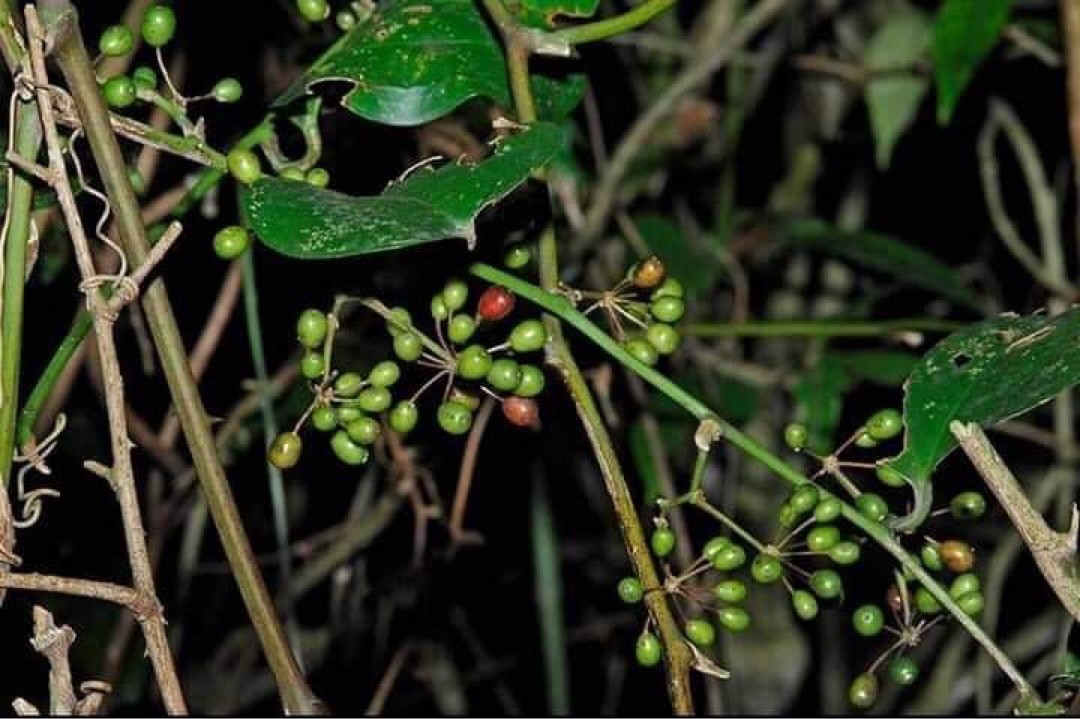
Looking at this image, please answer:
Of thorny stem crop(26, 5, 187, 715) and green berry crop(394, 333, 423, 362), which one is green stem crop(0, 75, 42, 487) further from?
green berry crop(394, 333, 423, 362)

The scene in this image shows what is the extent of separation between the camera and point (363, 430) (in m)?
0.73

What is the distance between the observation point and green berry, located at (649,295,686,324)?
78 centimetres

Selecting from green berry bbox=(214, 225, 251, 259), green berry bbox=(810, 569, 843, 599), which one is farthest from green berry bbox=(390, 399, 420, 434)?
green berry bbox=(810, 569, 843, 599)

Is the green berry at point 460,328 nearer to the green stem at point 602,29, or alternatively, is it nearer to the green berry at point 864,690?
the green stem at point 602,29

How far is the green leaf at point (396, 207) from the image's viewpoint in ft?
2.07

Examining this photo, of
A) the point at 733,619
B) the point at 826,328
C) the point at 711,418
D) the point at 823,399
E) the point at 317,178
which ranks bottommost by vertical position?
the point at 823,399

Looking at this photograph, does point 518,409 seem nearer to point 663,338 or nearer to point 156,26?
point 663,338

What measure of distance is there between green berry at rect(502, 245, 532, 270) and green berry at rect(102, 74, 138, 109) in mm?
189

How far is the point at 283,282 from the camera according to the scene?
1344 mm

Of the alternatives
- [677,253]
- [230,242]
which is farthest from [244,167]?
[677,253]

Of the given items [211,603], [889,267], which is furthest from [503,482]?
[889,267]

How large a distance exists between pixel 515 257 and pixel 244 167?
0.43ft

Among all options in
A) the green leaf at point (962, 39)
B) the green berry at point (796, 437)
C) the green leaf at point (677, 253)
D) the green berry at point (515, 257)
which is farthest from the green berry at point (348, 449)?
the green leaf at point (677, 253)

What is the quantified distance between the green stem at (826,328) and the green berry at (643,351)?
541 millimetres
